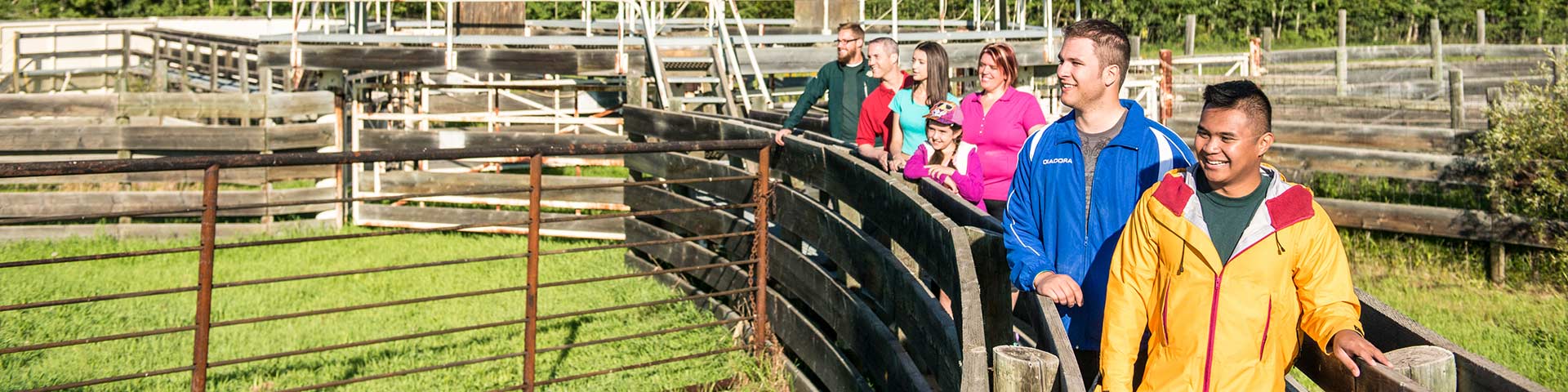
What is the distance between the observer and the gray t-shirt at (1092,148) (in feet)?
12.1

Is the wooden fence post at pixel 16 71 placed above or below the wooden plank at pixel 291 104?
above

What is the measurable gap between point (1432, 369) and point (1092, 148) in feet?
4.64

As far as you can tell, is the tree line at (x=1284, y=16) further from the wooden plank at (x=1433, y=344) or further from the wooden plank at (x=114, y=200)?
the wooden plank at (x=1433, y=344)

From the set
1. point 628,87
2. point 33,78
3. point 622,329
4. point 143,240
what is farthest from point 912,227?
point 33,78

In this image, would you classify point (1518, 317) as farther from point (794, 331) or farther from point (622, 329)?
point (622, 329)

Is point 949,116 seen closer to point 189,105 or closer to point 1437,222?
point 1437,222

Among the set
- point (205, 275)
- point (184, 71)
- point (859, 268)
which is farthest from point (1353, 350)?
point (184, 71)

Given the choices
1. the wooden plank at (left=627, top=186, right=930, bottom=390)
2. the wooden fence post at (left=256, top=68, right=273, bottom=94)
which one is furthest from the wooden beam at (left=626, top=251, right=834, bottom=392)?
the wooden fence post at (left=256, top=68, right=273, bottom=94)

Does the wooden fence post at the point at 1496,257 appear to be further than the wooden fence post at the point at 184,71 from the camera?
No

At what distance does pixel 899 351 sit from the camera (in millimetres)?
5094

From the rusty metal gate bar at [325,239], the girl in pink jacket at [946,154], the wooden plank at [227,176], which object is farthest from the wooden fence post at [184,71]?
the girl in pink jacket at [946,154]

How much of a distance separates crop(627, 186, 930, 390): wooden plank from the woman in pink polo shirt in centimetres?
73

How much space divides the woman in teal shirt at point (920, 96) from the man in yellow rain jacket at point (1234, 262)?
3.14 meters

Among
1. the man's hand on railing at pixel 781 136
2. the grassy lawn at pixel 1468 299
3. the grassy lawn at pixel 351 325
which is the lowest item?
the grassy lawn at pixel 351 325
